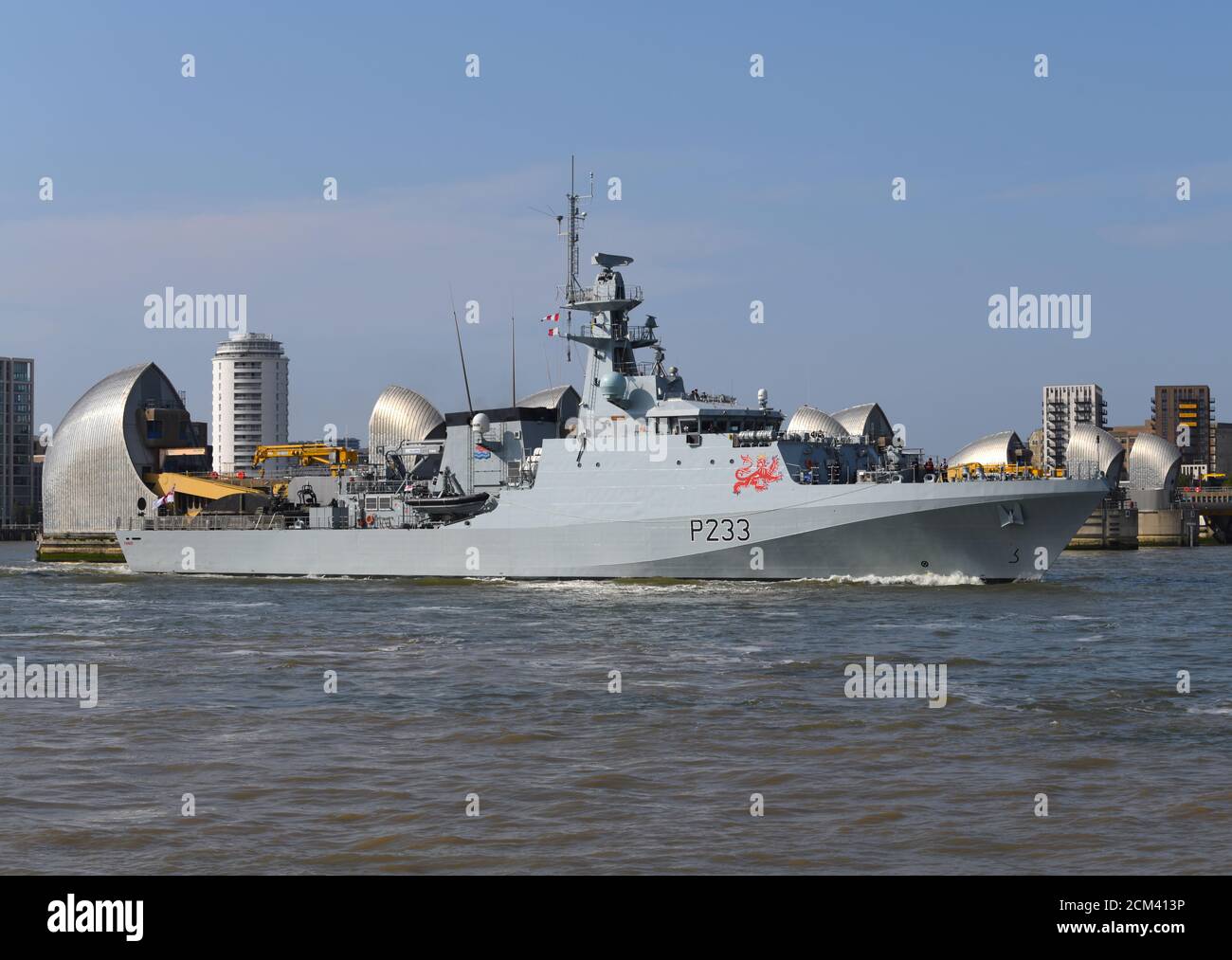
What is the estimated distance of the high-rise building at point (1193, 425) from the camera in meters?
157

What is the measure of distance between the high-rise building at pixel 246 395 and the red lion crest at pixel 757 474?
4880 inches

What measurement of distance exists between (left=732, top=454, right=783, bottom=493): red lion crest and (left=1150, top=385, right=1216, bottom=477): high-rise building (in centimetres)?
12885

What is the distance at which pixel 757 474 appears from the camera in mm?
28281

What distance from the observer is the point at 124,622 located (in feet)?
82.2

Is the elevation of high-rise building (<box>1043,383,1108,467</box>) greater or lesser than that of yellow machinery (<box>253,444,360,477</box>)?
greater

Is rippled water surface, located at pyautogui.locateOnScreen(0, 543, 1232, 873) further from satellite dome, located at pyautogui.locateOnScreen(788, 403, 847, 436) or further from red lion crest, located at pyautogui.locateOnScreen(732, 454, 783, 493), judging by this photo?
satellite dome, located at pyautogui.locateOnScreen(788, 403, 847, 436)

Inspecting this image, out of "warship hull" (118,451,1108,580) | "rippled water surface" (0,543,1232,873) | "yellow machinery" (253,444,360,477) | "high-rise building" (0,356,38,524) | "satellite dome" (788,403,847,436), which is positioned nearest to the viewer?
"rippled water surface" (0,543,1232,873)

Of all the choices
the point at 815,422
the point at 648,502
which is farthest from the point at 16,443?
the point at 648,502

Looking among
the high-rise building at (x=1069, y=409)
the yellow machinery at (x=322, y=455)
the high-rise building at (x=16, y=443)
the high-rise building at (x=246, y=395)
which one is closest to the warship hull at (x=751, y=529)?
the yellow machinery at (x=322, y=455)

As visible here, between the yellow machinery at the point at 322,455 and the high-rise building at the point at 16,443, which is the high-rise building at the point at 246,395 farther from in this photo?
the yellow machinery at the point at 322,455

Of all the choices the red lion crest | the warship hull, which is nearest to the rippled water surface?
the warship hull

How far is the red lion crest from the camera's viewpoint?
2816 centimetres

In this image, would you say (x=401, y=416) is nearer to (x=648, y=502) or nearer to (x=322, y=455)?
(x=322, y=455)
